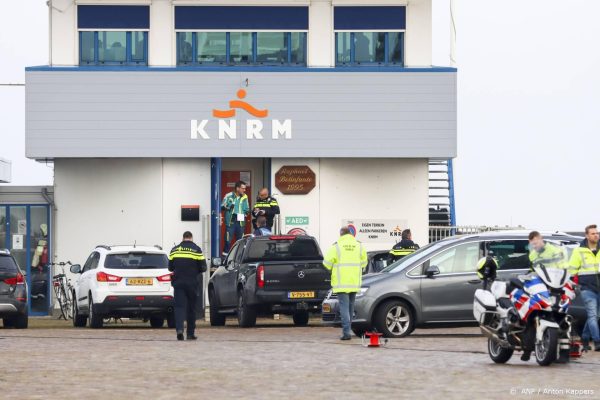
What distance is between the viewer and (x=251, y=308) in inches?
1128

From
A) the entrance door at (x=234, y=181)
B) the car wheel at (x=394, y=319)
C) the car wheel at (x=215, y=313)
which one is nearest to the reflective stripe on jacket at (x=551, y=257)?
the car wheel at (x=394, y=319)

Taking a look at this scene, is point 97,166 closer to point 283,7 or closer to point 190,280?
point 283,7

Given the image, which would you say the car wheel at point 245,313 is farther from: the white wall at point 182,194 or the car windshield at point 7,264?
the white wall at point 182,194

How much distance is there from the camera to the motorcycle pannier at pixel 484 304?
18812 mm

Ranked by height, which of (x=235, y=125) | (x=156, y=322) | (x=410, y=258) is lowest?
(x=156, y=322)

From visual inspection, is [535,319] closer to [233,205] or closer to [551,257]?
[551,257]

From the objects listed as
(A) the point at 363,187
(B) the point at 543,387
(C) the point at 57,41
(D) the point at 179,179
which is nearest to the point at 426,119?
(A) the point at 363,187

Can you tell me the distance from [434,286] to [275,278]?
4.67m

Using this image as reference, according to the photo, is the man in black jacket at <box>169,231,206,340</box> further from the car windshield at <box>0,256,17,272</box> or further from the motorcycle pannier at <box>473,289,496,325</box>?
the motorcycle pannier at <box>473,289,496,325</box>

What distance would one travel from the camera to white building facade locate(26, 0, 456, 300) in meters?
36.7

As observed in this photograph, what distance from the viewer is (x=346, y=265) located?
24.2 meters

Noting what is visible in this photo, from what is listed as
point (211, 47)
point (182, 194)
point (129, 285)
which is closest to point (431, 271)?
point (129, 285)

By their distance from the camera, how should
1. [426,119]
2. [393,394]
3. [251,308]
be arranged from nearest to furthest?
[393,394]
[251,308]
[426,119]

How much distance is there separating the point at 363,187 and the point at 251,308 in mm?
10007
